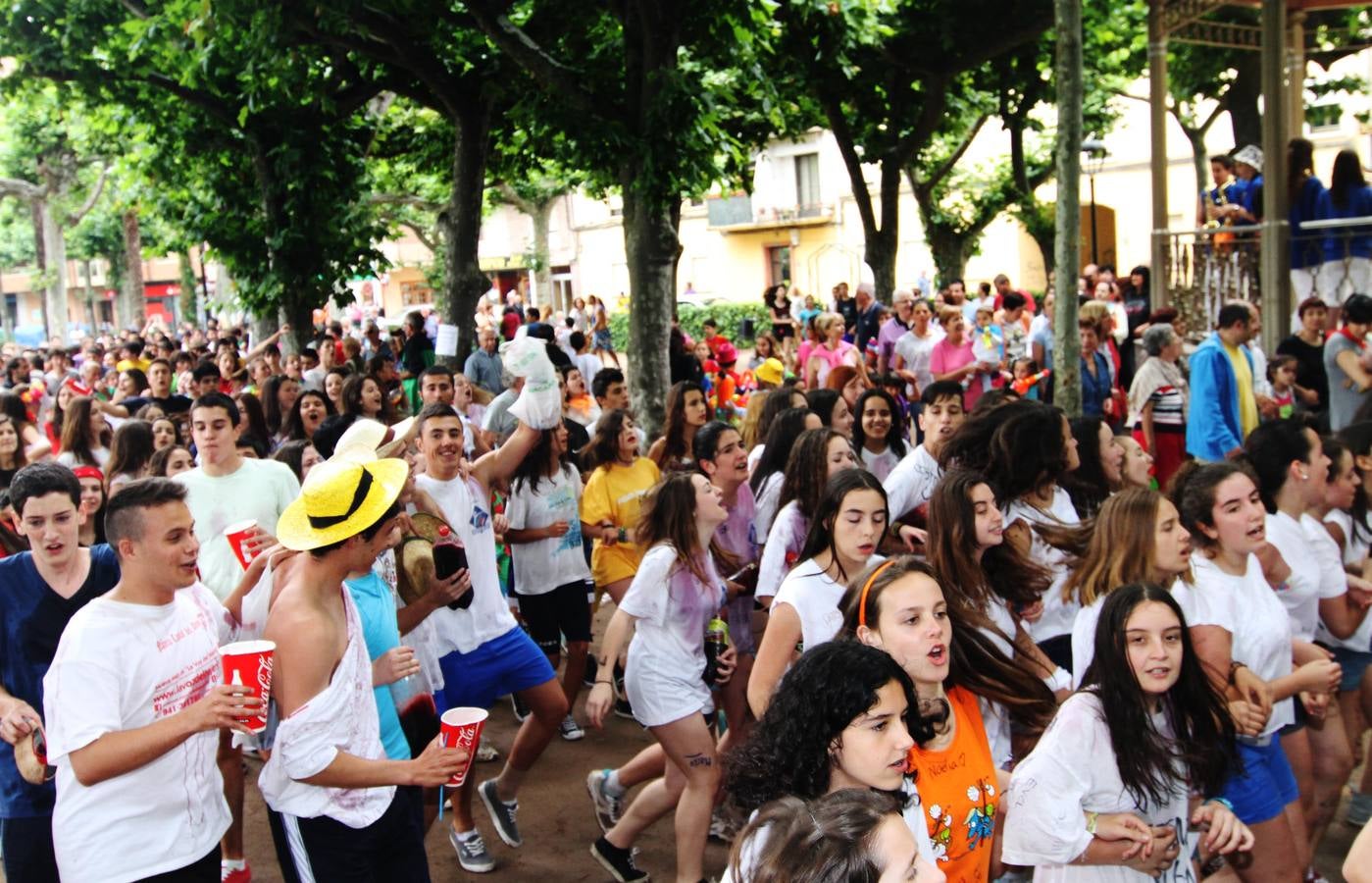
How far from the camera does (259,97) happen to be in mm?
14266

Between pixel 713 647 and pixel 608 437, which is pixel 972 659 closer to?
pixel 713 647

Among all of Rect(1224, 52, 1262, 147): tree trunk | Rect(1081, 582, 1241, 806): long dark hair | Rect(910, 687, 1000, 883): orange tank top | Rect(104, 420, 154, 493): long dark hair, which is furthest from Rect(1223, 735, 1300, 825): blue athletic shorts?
Rect(1224, 52, 1262, 147): tree trunk

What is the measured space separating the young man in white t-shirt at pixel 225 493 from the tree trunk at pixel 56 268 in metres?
32.1

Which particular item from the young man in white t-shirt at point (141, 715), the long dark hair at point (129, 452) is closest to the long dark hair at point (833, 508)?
the young man in white t-shirt at point (141, 715)

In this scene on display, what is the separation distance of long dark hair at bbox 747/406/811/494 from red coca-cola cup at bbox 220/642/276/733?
352 cm

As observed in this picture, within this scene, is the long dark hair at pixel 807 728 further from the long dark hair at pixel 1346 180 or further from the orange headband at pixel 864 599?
the long dark hair at pixel 1346 180

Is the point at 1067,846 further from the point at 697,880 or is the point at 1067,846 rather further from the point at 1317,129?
the point at 1317,129

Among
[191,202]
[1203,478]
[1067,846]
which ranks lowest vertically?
[1067,846]

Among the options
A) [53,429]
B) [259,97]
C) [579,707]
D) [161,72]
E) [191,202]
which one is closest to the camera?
[579,707]

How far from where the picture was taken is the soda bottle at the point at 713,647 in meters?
5.22

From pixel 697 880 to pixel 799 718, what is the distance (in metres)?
2.36

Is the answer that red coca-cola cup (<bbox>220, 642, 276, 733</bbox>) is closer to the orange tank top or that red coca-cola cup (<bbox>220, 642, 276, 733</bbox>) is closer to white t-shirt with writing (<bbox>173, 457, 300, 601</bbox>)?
the orange tank top

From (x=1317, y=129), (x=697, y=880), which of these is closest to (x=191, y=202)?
(x=697, y=880)

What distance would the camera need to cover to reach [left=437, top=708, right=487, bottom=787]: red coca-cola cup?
3682 millimetres
